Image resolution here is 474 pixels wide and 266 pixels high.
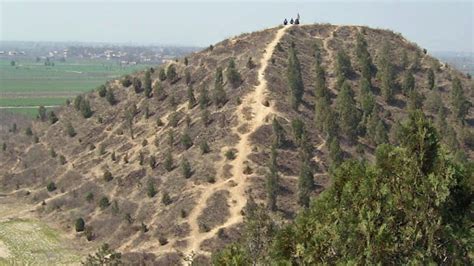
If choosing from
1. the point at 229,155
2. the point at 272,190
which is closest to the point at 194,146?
the point at 229,155

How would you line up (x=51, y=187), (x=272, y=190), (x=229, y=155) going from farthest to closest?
(x=51, y=187)
(x=229, y=155)
(x=272, y=190)

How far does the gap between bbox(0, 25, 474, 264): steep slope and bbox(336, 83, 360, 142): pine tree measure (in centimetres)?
111

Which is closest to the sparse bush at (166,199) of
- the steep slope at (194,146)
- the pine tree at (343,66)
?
the steep slope at (194,146)

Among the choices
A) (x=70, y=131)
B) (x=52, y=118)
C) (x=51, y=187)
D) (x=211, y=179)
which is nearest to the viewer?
(x=211, y=179)

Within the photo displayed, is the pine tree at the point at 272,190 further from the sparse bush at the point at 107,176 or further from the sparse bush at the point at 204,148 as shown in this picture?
the sparse bush at the point at 107,176

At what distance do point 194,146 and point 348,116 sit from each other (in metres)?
18.8

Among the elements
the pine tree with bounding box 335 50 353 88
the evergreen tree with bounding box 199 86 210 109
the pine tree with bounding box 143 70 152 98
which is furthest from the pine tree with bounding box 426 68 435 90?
the pine tree with bounding box 143 70 152 98

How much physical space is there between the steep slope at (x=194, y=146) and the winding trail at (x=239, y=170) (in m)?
0.14

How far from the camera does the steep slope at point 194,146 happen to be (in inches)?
2168

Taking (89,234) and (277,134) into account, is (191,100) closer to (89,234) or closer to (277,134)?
(277,134)

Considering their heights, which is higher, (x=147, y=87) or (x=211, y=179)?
(x=147, y=87)

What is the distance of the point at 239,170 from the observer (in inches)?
2312

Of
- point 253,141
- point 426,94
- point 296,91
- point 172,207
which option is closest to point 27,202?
point 172,207

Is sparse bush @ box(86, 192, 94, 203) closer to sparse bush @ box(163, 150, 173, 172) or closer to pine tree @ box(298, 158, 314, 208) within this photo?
sparse bush @ box(163, 150, 173, 172)
